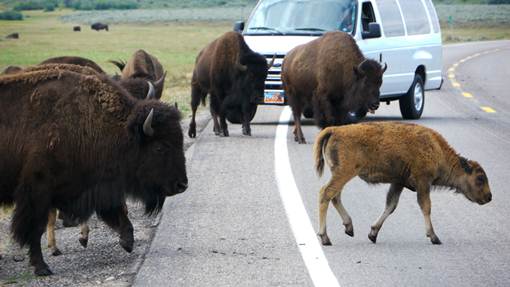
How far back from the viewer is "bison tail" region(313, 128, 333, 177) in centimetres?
938

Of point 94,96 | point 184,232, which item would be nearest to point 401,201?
point 184,232

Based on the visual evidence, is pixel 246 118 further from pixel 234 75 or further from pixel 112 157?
pixel 112 157

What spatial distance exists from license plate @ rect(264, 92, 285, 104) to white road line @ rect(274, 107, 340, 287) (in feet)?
9.49

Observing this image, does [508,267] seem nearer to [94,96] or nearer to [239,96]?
A: [94,96]

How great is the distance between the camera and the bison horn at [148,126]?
8812 millimetres

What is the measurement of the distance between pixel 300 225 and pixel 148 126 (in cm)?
191

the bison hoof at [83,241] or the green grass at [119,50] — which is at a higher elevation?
the bison hoof at [83,241]

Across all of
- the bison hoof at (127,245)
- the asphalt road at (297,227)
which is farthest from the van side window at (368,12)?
the bison hoof at (127,245)

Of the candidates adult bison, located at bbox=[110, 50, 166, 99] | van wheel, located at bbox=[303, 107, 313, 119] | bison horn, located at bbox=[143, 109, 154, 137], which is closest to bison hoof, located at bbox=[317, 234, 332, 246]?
bison horn, located at bbox=[143, 109, 154, 137]

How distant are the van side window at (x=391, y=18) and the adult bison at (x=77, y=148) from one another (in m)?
11.4

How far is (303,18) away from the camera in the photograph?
1978 cm

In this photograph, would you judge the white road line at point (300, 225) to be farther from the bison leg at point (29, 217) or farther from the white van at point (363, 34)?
the white van at point (363, 34)

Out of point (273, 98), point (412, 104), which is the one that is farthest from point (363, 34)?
point (273, 98)

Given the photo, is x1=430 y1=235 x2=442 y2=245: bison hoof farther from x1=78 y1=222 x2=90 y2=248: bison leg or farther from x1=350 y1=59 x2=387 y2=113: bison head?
x1=350 y1=59 x2=387 y2=113: bison head
